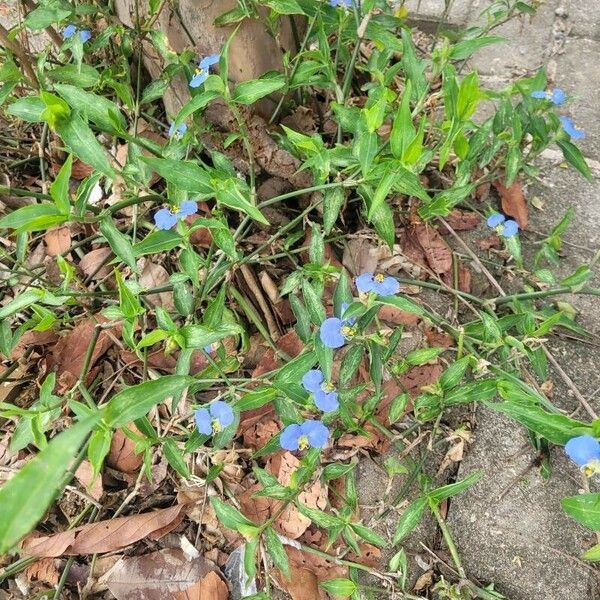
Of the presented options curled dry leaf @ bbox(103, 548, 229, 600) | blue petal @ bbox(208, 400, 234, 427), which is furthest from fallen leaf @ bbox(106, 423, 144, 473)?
blue petal @ bbox(208, 400, 234, 427)

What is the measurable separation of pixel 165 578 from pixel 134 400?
2.81 ft

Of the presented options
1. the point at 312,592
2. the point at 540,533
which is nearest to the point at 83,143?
the point at 312,592

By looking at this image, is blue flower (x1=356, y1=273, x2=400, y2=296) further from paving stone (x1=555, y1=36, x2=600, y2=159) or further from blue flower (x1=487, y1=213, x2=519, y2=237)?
paving stone (x1=555, y1=36, x2=600, y2=159)

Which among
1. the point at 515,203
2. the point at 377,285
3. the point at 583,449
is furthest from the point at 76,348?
the point at 515,203

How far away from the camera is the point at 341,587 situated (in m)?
1.47

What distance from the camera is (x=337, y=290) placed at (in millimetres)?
1521

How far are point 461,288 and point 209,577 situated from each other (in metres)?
1.20

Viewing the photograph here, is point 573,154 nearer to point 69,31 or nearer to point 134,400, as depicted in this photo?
point 134,400

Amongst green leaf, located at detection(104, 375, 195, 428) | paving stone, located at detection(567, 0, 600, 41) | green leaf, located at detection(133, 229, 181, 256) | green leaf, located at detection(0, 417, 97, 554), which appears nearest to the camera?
green leaf, located at detection(0, 417, 97, 554)

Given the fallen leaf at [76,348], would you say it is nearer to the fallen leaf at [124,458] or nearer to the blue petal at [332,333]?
the fallen leaf at [124,458]

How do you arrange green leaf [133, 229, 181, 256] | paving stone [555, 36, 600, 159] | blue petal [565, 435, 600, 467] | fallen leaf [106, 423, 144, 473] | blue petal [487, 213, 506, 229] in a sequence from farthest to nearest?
1. paving stone [555, 36, 600, 159]
2. blue petal [487, 213, 506, 229]
3. fallen leaf [106, 423, 144, 473]
4. green leaf [133, 229, 181, 256]
5. blue petal [565, 435, 600, 467]

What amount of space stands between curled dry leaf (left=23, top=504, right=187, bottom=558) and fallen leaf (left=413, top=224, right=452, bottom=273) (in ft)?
3.81

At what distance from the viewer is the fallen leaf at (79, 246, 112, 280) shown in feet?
6.91

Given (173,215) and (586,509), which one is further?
(173,215)
